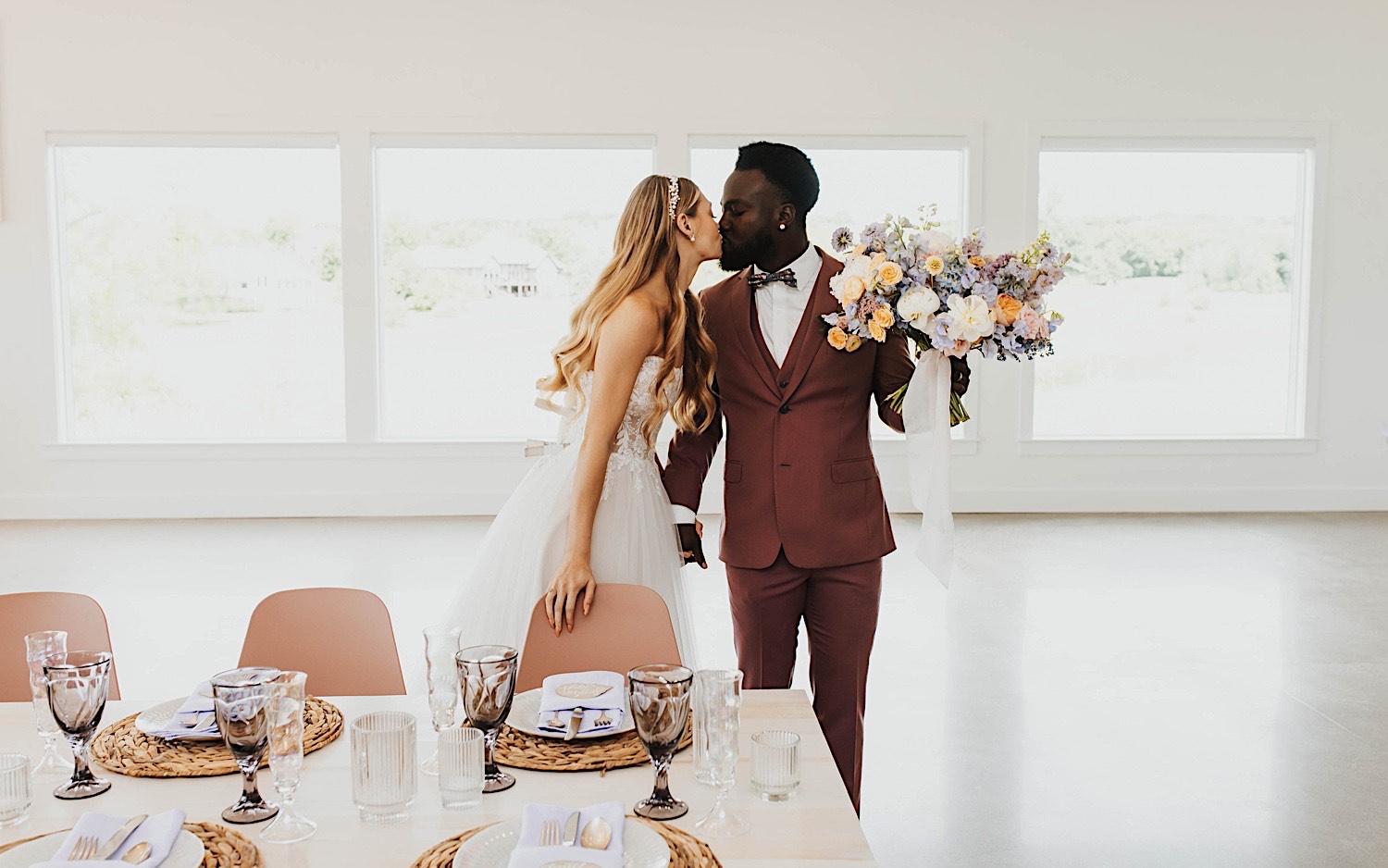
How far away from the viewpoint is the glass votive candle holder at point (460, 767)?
157 cm

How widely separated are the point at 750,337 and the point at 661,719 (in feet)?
4.47

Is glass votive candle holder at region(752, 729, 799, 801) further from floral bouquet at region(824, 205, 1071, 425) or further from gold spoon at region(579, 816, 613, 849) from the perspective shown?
floral bouquet at region(824, 205, 1071, 425)

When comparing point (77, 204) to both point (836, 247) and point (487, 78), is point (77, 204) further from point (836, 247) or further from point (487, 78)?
point (836, 247)

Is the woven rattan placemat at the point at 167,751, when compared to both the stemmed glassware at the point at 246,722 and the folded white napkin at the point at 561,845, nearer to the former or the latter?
the stemmed glassware at the point at 246,722

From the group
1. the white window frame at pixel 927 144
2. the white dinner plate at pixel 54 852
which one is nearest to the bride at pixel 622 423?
the white dinner plate at pixel 54 852

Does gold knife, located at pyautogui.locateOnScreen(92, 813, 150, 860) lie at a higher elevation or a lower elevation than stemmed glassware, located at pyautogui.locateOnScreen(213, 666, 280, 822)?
lower

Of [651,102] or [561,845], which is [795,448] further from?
[651,102]

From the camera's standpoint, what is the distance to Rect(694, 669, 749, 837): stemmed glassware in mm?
Result: 1511

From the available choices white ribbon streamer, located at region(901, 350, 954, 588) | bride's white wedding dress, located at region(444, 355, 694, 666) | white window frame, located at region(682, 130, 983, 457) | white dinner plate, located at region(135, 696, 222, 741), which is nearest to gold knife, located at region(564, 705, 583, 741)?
white dinner plate, located at region(135, 696, 222, 741)

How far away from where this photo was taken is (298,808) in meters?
1.57

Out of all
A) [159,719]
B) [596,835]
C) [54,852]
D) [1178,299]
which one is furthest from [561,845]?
[1178,299]

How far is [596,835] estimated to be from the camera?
1.43 meters

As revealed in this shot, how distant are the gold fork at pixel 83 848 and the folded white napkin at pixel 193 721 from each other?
1.19ft

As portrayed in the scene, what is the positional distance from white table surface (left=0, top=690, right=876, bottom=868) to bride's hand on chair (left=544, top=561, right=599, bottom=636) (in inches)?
20.1
